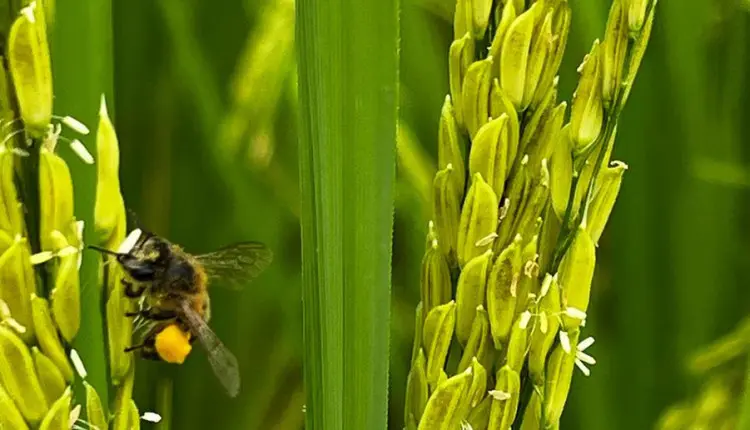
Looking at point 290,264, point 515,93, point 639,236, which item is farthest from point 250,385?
point 515,93

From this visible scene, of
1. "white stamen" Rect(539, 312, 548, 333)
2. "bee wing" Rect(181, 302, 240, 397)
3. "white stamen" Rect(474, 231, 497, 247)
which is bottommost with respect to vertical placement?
"bee wing" Rect(181, 302, 240, 397)

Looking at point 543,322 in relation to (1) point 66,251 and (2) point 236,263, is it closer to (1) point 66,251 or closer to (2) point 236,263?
(1) point 66,251

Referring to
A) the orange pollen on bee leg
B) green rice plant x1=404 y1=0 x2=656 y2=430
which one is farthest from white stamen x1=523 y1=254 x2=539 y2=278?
the orange pollen on bee leg

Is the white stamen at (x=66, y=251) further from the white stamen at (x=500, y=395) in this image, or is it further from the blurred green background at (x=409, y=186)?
the blurred green background at (x=409, y=186)

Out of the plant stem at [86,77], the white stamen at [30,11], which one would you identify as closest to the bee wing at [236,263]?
the plant stem at [86,77]

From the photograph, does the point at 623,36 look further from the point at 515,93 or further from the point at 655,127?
the point at 655,127

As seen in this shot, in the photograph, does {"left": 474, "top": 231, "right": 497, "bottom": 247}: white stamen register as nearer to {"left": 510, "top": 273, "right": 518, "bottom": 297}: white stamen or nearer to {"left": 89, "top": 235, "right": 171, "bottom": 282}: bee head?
{"left": 510, "top": 273, "right": 518, "bottom": 297}: white stamen
